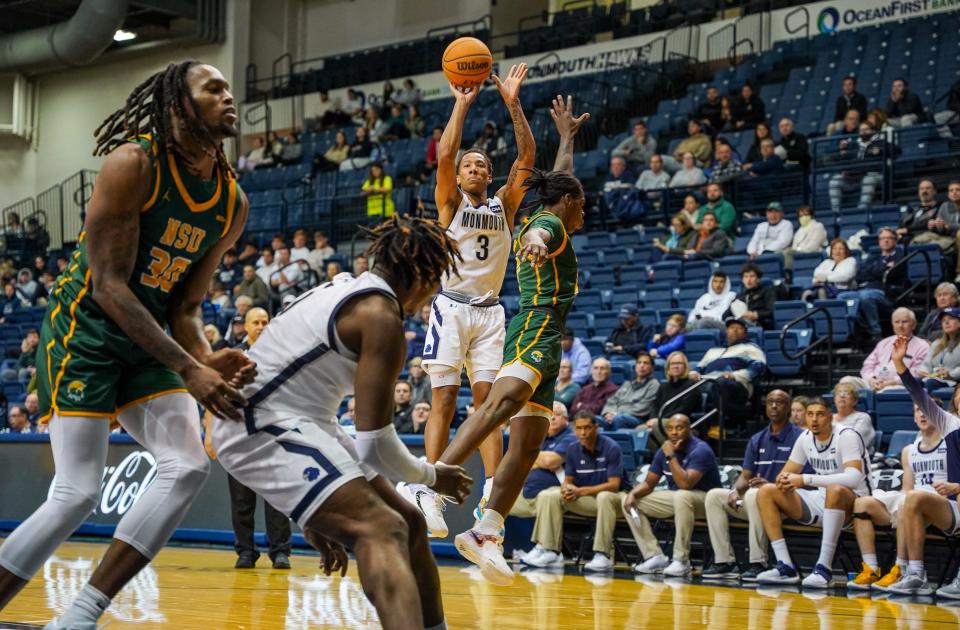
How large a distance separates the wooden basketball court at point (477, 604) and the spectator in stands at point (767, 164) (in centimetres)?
825

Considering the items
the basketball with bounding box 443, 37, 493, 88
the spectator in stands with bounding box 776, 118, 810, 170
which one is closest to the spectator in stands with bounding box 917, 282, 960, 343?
the spectator in stands with bounding box 776, 118, 810, 170

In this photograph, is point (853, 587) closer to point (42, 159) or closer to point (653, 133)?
point (653, 133)

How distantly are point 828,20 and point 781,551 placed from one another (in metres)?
13.5

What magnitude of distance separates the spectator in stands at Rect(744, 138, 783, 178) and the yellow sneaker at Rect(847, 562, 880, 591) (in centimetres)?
803

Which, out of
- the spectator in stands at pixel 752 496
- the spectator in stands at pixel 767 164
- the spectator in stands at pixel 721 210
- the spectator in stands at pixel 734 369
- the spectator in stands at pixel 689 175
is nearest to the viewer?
the spectator in stands at pixel 752 496

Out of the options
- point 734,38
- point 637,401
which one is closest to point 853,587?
point 637,401

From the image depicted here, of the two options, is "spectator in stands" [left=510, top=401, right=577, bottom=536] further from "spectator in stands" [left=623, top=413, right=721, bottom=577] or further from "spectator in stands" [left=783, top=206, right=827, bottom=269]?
"spectator in stands" [left=783, top=206, right=827, bottom=269]

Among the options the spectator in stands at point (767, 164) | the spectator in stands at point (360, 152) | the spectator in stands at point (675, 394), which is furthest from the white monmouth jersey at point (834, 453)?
the spectator in stands at point (360, 152)

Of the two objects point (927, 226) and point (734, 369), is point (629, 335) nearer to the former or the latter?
point (734, 369)

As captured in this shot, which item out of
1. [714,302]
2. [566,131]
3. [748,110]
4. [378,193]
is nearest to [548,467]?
[714,302]

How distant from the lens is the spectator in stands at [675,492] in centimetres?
961

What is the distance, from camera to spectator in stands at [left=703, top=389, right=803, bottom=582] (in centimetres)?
917

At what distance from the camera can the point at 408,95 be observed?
24125 millimetres

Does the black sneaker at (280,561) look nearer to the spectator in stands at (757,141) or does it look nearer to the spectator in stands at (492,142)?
the spectator in stands at (757,141)
